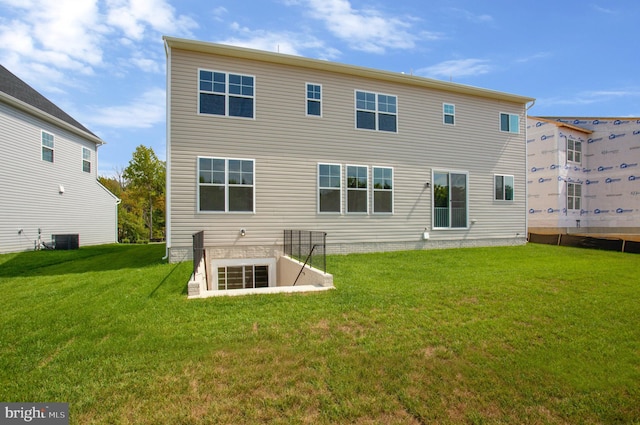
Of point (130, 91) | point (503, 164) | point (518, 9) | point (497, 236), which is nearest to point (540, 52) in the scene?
point (518, 9)

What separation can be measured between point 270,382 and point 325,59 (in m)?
9.83

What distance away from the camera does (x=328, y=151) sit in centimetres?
1066

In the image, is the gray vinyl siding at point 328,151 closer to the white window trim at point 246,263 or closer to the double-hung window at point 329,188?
the double-hung window at point 329,188

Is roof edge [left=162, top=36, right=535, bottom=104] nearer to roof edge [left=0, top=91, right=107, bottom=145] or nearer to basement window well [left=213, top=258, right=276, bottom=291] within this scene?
basement window well [left=213, top=258, right=276, bottom=291]

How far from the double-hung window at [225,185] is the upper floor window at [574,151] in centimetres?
1842

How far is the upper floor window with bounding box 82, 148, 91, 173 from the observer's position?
630 inches

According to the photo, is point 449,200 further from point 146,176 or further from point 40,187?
point 146,176

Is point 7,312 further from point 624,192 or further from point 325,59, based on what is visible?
point 624,192

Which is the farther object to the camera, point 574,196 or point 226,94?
point 574,196

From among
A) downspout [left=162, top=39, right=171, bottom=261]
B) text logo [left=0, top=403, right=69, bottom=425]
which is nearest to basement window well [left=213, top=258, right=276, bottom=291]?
downspout [left=162, top=39, right=171, bottom=261]

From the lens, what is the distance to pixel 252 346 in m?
3.66

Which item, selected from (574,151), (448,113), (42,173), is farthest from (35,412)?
(574,151)

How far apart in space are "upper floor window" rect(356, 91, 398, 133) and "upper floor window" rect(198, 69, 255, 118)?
3.66m

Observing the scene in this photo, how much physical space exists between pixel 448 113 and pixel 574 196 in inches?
463
